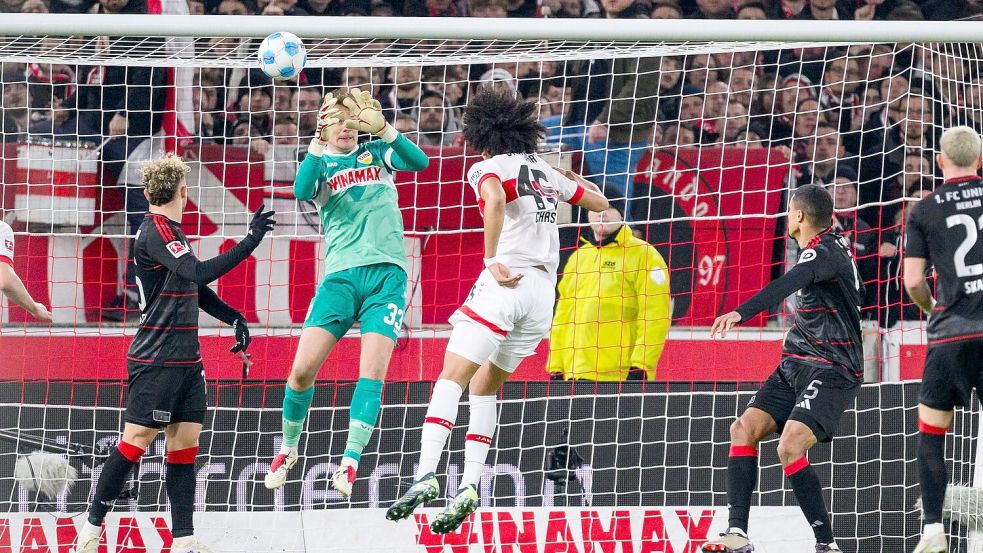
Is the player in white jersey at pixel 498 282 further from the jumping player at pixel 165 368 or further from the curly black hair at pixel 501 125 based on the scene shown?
the jumping player at pixel 165 368

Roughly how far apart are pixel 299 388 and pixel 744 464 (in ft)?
8.11

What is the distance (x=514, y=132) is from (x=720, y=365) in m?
2.77

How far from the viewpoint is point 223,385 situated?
27.3 feet

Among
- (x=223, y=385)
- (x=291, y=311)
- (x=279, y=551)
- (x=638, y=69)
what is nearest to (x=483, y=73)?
(x=638, y=69)

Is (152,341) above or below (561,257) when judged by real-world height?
below

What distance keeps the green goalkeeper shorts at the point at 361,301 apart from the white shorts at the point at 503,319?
19.1 inches

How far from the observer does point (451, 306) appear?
8.90m

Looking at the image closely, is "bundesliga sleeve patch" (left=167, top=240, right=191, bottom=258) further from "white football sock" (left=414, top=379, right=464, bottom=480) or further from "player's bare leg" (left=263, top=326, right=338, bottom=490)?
"white football sock" (left=414, top=379, right=464, bottom=480)

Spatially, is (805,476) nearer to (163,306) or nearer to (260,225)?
(260,225)

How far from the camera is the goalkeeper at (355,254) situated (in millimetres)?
6676

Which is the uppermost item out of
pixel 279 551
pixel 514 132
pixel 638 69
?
pixel 638 69

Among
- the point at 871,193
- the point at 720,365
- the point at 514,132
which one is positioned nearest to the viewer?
the point at 514,132

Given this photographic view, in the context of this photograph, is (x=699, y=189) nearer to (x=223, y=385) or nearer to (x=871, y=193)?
(x=871, y=193)

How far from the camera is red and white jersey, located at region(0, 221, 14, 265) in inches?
285
